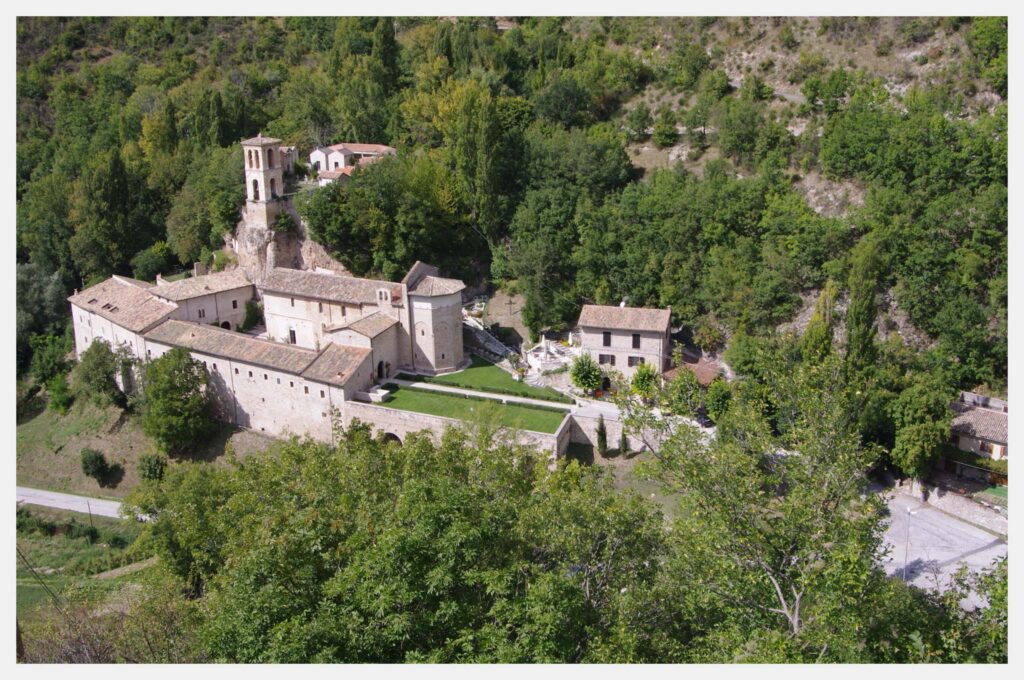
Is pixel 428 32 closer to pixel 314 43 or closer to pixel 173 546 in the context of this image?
pixel 314 43

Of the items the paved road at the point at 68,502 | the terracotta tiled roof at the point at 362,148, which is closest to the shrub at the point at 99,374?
the paved road at the point at 68,502

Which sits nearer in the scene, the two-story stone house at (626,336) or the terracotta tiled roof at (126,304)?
the two-story stone house at (626,336)

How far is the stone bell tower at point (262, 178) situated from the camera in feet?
129

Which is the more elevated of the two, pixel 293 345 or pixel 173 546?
pixel 293 345

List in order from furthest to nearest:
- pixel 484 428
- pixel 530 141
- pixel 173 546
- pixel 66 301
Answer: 1. pixel 66 301
2. pixel 530 141
3. pixel 484 428
4. pixel 173 546

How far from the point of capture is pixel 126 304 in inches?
1505

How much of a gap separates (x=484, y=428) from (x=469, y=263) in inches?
634

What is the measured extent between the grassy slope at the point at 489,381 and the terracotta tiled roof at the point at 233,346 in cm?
506

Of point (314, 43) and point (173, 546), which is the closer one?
point (173, 546)

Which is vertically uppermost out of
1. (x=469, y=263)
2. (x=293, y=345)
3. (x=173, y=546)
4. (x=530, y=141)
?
(x=530, y=141)

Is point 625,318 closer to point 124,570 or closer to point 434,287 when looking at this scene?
point 434,287

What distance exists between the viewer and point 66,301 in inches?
1801

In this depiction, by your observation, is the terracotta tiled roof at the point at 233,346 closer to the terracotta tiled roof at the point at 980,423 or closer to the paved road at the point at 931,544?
the paved road at the point at 931,544

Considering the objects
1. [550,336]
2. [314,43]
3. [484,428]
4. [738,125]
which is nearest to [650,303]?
[550,336]
